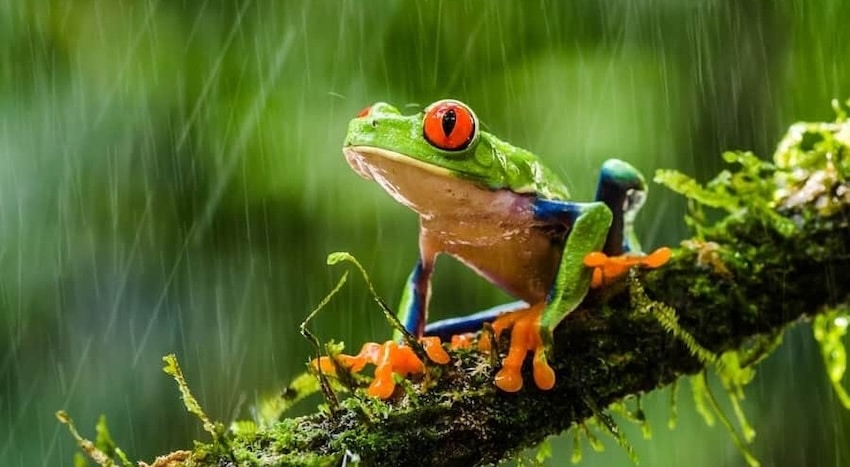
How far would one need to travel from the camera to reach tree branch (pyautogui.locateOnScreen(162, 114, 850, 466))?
135 centimetres

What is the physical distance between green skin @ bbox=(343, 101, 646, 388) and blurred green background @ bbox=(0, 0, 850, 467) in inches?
74.4

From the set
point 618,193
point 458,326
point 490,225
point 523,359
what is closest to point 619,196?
point 618,193

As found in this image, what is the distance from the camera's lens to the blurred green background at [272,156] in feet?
13.4

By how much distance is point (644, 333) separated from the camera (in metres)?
1.74

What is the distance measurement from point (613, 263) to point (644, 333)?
168 mm

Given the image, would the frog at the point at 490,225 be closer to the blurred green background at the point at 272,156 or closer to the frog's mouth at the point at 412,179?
the frog's mouth at the point at 412,179

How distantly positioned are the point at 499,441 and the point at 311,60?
324 cm

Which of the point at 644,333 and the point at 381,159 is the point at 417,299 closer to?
the point at 381,159

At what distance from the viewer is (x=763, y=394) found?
14.1 feet

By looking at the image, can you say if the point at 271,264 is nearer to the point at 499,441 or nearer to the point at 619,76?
the point at 619,76

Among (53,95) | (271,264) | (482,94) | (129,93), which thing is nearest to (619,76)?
(482,94)

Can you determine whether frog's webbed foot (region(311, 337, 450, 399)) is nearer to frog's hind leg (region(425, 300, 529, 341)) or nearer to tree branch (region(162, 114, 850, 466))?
tree branch (region(162, 114, 850, 466))

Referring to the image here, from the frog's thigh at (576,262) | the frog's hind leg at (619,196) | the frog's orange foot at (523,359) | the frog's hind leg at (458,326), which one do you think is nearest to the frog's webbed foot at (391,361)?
the frog's orange foot at (523,359)

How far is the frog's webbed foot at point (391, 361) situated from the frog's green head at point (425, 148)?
383 millimetres
